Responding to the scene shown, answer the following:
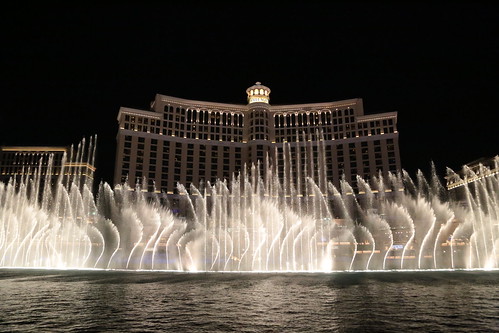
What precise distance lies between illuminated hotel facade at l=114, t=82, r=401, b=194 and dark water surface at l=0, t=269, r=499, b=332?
7913 centimetres

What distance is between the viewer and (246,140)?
4232 inches

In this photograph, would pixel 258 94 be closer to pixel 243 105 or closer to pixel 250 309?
pixel 243 105

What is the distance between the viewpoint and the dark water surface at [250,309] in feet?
37.1

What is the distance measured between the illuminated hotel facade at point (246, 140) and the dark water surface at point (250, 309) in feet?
260

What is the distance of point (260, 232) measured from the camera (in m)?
47.7

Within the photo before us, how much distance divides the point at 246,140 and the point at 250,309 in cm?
9413

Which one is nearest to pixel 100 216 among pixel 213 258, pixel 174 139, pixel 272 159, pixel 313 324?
pixel 174 139

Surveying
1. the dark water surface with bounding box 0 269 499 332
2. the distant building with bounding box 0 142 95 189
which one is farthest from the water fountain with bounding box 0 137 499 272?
the distant building with bounding box 0 142 95 189

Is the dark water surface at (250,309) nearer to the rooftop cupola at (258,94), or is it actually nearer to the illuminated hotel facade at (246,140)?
the illuminated hotel facade at (246,140)

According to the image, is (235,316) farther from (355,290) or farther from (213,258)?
(213,258)

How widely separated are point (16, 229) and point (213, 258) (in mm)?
26648

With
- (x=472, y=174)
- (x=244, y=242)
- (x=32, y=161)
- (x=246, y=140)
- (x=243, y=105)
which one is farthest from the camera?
(x=32, y=161)

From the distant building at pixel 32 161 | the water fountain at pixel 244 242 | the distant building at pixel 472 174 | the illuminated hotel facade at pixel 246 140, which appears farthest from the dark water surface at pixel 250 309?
the distant building at pixel 32 161

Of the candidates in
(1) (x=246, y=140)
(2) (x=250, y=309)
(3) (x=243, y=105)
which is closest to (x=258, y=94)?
(3) (x=243, y=105)
